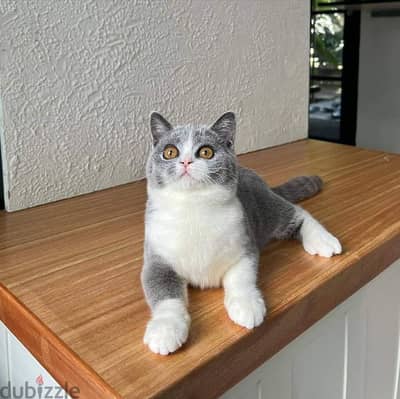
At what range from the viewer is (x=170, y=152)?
561 mm

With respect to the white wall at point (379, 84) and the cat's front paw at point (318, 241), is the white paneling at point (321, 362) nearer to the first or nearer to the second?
the cat's front paw at point (318, 241)

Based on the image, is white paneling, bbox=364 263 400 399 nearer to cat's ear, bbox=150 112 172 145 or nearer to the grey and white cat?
the grey and white cat

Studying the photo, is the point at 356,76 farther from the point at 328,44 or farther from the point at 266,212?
the point at 266,212

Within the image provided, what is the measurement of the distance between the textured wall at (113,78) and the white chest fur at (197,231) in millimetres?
395

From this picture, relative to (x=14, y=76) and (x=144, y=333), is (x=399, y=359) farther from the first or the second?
(x=14, y=76)

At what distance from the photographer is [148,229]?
1.94 feet

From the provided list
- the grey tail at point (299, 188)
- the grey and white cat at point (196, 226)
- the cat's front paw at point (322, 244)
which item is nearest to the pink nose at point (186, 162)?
the grey and white cat at point (196, 226)

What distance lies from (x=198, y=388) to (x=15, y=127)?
0.58m

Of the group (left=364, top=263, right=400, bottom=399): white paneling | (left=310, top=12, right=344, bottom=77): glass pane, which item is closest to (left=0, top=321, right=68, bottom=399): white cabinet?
(left=364, top=263, right=400, bottom=399): white paneling

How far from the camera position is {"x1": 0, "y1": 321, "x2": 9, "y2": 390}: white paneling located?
0.65 m

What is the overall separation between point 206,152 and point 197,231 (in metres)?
0.09

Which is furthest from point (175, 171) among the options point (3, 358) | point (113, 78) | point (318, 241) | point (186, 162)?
point (113, 78)

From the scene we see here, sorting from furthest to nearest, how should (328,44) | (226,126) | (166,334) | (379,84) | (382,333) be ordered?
(379,84) < (328,44) < (382,333) < (226,126) < (166,334)

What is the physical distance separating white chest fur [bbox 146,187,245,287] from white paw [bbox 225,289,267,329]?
0.05 meters
